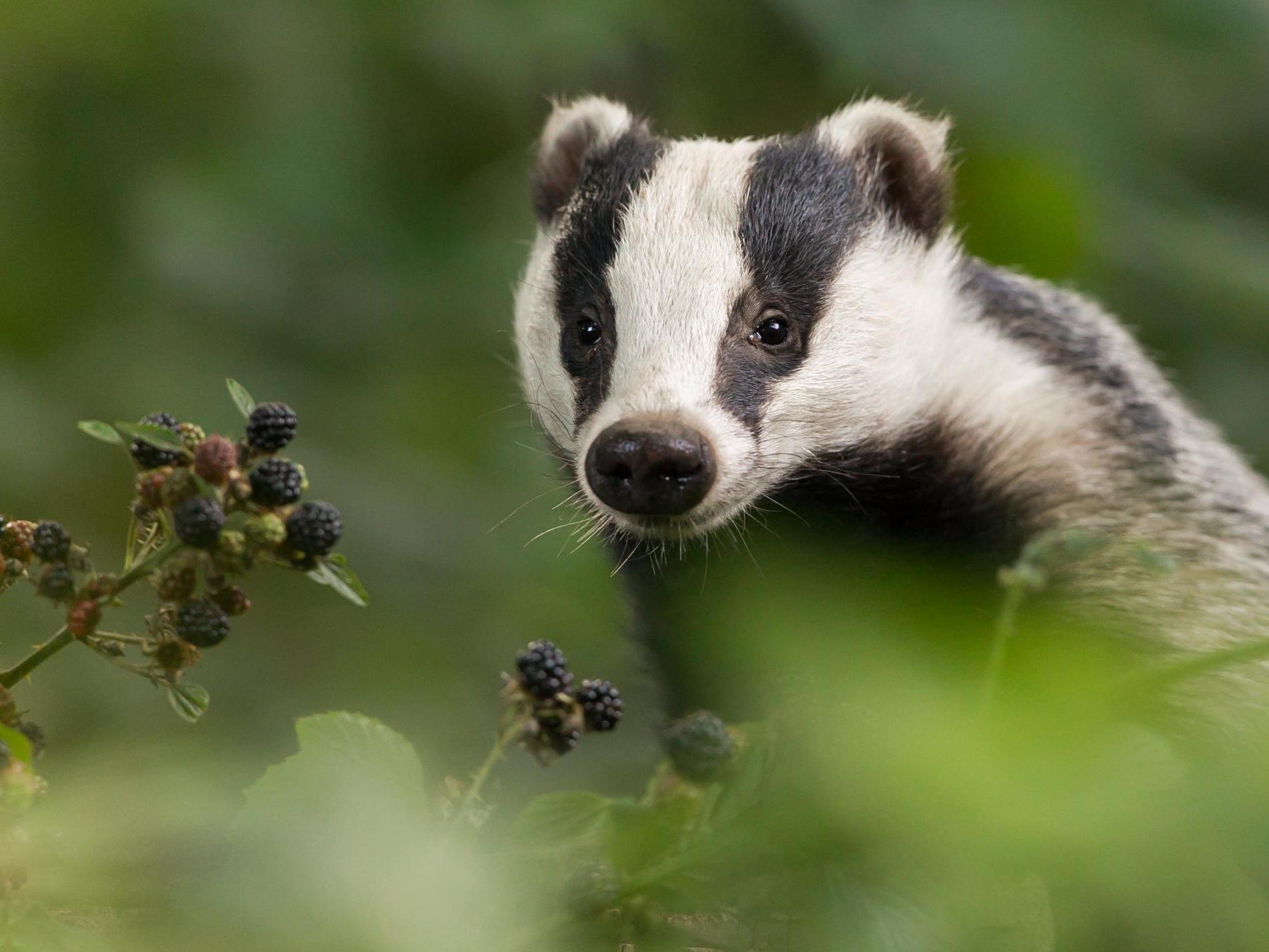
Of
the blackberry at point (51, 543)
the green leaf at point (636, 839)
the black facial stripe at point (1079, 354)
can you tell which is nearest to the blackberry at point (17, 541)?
the blackberry at point (51, 543)

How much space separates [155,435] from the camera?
99 cm

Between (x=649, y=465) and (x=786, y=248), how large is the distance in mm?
526

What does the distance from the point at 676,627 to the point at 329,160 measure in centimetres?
140

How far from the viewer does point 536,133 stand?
304 cm

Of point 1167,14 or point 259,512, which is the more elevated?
point 1167,14

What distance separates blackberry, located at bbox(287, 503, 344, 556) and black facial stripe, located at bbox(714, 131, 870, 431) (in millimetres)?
896

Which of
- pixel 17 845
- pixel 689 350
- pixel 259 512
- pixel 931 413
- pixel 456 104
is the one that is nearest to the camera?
pixel 17 845

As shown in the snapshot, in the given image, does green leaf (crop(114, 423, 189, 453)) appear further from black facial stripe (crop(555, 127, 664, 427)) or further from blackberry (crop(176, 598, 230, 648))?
black facial stripe (crop(555, 127, 664, 427))

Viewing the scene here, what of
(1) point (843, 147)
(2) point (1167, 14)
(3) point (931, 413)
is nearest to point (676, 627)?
(3) point (931, 413)

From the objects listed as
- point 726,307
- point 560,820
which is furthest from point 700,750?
point 726,307

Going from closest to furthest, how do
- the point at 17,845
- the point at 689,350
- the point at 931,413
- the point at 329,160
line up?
the point at 17,845 → the point at 689,350 → the point at 931,413 → the point at 329,160

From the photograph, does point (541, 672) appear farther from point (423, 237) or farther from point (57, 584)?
point (423, 237)

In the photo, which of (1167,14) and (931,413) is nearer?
(931,413)

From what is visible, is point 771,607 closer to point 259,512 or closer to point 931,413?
point 259,512
